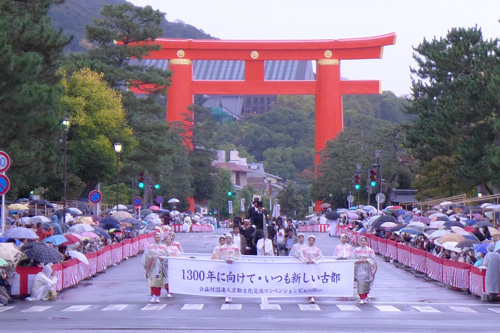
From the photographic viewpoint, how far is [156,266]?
20.5m

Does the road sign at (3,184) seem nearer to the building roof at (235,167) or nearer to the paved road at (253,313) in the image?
the paved road at (253,313)

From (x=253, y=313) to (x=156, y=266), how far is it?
128 inches

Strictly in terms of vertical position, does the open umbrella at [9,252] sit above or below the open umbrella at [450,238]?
Answer: below

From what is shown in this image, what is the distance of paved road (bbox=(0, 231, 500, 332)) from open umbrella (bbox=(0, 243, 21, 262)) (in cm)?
124

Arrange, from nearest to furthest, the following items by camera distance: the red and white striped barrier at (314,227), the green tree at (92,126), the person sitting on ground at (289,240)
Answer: the person sitting on ground at (289,240), the green tree at (92,126), the red and white striped barrier at (314,227)

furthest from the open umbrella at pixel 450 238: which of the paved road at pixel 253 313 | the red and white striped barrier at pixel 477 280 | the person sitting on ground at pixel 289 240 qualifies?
the person sitting on ground at pixel 289 240

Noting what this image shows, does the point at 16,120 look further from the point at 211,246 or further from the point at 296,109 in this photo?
the point at 296,109

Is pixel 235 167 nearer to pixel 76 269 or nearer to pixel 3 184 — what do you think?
pixel 76 269

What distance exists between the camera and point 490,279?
21.3 metres

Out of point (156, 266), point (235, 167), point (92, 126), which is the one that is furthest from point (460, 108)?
point (235, 167)

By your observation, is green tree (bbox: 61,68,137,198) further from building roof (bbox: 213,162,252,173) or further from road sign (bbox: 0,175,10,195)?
building roof (bbox: 213,162,252,173)

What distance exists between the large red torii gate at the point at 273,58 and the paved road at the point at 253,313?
4750 centimetres

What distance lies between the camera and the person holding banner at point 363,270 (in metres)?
20.5

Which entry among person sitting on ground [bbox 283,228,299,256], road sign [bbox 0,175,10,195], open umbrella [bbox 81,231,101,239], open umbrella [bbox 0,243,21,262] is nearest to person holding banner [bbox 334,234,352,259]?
person sitting on ground [bbox 283,228,299,256]
